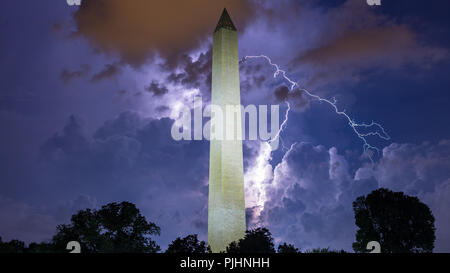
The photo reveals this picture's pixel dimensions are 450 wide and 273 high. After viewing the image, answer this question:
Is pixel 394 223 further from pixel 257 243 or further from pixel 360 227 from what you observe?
pixel 257 243

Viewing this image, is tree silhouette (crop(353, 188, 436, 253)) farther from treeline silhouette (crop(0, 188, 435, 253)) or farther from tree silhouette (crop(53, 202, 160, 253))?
tree silhouette (crop(53, 202, 160, 253))

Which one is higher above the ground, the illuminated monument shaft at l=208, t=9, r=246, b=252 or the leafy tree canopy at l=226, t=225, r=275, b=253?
the illuminated monument shaft at l=208, t=9, r=246, b=252

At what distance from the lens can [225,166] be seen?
5991 cm

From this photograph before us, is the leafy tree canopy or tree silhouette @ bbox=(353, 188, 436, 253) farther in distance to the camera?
tree silhouette @ bbox=(353, 188, 436, 253)

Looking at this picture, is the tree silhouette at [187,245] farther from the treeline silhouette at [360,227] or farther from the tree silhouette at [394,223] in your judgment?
the tree silhouette at [394,223]

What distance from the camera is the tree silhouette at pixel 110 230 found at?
52.2 m

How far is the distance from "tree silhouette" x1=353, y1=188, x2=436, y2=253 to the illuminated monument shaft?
13.9m

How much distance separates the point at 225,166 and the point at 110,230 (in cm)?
1489

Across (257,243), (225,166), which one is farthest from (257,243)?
(225,166)

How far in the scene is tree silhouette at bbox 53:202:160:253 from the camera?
52250 millimetres

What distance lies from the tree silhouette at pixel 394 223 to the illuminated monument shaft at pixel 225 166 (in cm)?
1391

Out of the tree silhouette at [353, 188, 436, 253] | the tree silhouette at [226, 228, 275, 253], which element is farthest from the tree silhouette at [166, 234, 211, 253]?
the tree silhouette at [353, 188, 436, 253]
